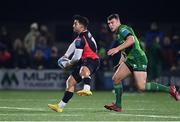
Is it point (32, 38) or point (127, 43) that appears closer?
point (127, 43)

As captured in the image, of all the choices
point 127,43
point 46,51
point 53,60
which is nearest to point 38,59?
point 46,51

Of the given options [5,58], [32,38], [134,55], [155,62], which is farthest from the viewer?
[32,38]

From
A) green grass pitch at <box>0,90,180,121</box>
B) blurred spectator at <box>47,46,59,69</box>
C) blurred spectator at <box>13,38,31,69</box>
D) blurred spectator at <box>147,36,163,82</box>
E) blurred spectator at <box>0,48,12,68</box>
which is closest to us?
green grass pitch at <box>0,90,180,121</box>

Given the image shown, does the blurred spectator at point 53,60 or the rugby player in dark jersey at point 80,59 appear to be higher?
the rugby player in dark jersey at point 80,59

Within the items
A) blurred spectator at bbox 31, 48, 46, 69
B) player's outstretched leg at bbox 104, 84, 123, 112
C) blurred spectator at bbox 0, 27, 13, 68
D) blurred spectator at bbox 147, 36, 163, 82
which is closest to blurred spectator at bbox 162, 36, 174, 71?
blurred spectator at bbox 147, 36, 163, 82

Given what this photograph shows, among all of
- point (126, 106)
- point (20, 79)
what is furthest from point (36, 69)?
point (126, 106)

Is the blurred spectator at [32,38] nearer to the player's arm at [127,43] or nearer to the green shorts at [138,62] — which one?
the green shorts at [138,62]

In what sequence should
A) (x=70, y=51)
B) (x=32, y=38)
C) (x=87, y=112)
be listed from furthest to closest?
(x=32, y=38), (x=70, y=51), (x=87, y=112)

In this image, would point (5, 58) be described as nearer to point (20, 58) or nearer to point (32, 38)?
point (20, 58)

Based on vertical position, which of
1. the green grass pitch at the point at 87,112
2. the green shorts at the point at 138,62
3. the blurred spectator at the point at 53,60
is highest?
the green shorts at the point at 138,62

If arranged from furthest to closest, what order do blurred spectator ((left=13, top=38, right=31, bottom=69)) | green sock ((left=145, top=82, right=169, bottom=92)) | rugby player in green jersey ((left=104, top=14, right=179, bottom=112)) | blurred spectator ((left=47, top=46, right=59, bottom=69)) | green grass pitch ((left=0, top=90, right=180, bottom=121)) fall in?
blurred spectator ((left=47, top=46, right=59, bottom=69)) → blurred spectator ((left=13, top=38, right=31, bottom=69)) → green sock ((left=145, top=82, right=169, bottom=92)) → rugby player in green jersey ((left=104, top=14, right=179, bottom=112)) → green grass pitch ((left=0, top=90, right=180, bottom=121))

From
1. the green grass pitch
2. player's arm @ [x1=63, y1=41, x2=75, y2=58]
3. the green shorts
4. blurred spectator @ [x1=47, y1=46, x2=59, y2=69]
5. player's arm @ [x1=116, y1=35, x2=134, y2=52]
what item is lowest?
the green grass pitch

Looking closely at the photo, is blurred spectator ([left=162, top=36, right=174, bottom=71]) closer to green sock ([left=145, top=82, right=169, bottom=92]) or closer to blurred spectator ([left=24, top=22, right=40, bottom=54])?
blurred spectator ([left=24, top=22, right=40, bottom=54])

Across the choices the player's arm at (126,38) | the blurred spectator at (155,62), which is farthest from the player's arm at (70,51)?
the blurred spectator at (155,62)
